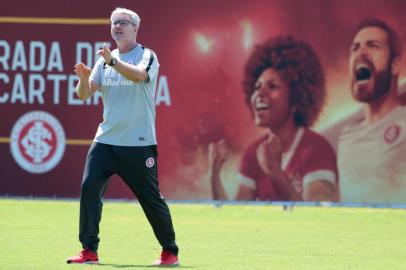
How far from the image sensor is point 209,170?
1599cm

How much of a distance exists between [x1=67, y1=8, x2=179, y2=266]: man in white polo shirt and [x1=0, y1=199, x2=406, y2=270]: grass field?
309 millimetres

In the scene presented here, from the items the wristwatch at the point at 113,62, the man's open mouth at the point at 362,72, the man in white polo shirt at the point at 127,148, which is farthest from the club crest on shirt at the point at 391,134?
the wristwatch at the point at 113,62

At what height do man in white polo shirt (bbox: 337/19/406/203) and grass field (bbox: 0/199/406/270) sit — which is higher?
man in white polo shirt (bbox: 337/19/406/203)

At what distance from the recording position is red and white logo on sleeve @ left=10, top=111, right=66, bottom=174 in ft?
53.6

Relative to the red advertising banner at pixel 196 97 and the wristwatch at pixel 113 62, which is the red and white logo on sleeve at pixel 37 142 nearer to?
the red advertising banner at pixel 196 97

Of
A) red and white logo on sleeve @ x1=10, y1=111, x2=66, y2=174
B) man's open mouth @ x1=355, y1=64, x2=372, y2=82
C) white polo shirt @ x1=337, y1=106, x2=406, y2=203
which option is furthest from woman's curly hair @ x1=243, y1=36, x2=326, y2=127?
red and white logo on sleeve @ x1=10, y1=111, x2=66, y2=174

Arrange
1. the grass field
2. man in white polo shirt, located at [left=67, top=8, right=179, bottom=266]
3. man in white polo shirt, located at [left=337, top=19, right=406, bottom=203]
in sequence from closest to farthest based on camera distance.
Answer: man in white polo shirt, located at [left=67, top=8, right=179, bottom=266] → the grass field → man in white polo shirt, located at [left=337, top=19, right=406, bottom=203]

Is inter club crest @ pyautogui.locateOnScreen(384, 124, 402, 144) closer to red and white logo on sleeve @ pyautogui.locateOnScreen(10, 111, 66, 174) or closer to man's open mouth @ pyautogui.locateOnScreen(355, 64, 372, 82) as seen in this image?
man's open mouth @ pyautogui.locateOnScreen(355, 64, 372, 82)

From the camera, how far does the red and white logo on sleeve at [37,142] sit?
53.6ft

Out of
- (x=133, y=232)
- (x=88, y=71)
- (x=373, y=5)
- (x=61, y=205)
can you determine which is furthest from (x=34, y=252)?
(x=373, y=5)

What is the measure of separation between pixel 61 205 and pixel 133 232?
3856 millimetres

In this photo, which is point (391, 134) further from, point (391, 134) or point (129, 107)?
point (129, 107)

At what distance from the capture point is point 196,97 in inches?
631

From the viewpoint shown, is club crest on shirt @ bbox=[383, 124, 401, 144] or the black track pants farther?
club crest on shirt @ bbox=[383, 124, 401, 144]
